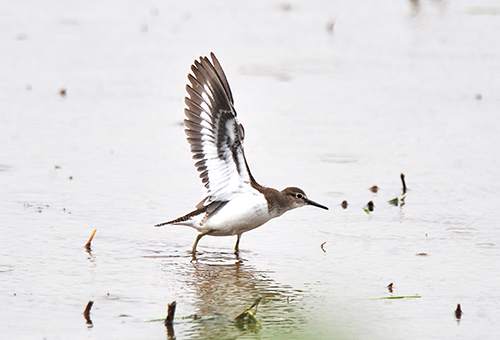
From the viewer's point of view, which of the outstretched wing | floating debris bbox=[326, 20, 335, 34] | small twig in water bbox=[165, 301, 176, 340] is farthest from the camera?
floating debris bbox=[326, 20, 335, 34]

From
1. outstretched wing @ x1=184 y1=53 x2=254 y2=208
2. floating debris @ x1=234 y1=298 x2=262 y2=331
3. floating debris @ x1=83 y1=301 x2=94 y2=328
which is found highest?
outstretched wing @ x1=184 y1=53 x2=254 y2=208

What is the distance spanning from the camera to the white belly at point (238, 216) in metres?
6.74

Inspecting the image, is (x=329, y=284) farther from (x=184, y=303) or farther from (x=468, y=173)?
(x=468, y=173)

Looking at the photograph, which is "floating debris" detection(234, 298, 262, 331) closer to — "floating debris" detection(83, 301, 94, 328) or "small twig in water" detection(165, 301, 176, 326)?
"small twig in water" detection(165, 301, 176, 326)

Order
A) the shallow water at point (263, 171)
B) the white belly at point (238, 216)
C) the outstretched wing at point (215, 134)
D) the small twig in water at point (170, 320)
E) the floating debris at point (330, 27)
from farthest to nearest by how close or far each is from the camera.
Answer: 1. the floating debris at point (330, 27)
2. the white belly at point (238, 216)
3. the outstretched wing at point (215, 134)
4. the shallow water at point (263, 171)
5. the small twig in water at point (170, 320)

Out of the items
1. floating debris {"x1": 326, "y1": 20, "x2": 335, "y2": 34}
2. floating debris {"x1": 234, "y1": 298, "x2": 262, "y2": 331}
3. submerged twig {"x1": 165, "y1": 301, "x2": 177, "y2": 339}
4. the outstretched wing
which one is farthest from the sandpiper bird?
floating debris {"x1": 326, "y1": 20, "x2": 335, "y2": 34}

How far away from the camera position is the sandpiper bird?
6551 mm

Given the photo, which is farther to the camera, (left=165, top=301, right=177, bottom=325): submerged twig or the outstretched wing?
the outstretched wing

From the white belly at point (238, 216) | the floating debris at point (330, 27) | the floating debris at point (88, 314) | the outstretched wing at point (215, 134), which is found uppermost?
the floating debris at point (330, 27)

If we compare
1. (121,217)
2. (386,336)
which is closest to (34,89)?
(121,217)

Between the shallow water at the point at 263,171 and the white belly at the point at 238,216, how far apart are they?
223 mm

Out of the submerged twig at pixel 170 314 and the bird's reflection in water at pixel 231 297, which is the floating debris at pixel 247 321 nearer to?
the bird's reflection in water at pixel 231 297

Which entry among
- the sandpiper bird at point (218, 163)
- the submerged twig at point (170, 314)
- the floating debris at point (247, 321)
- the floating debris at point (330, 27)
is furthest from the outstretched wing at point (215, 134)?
the floating debris at point (330, 27)

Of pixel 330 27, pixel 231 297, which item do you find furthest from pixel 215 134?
pixel 330 27
